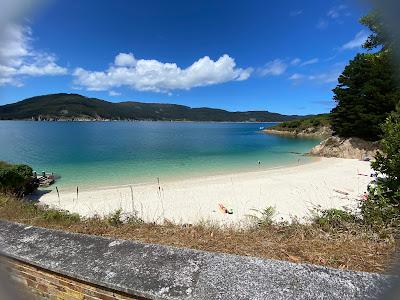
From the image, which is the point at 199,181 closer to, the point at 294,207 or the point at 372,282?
the point at 294,207

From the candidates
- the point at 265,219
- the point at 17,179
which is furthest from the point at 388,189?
the point at 17,179

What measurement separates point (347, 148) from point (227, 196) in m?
25.1

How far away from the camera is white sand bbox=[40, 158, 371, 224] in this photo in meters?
14.5

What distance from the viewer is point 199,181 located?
23.3 m

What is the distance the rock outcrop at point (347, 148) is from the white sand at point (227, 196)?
977cm

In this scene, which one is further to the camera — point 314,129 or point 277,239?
point 314,129

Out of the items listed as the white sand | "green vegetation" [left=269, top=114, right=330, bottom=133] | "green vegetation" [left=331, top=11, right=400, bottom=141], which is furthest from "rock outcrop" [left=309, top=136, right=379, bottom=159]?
"green vegetation" [left=269, top=114, right=330, bottom=133]

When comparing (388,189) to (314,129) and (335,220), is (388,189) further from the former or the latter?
(314,129)

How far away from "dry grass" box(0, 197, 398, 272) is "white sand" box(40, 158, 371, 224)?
7859mm

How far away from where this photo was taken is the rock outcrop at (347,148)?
113 feet

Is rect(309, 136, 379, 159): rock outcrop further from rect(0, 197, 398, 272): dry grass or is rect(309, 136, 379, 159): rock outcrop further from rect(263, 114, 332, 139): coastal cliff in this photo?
rect(263, 114, 332, 139): coastal cliff

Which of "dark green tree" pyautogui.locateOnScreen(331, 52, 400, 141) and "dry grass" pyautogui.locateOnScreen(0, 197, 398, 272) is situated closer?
A: "dry grass" pyautogui.locateOnScreen(0, 197, 398, 272)

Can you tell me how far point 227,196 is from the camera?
59.1 ft

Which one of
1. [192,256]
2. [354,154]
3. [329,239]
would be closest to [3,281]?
[192,256]
